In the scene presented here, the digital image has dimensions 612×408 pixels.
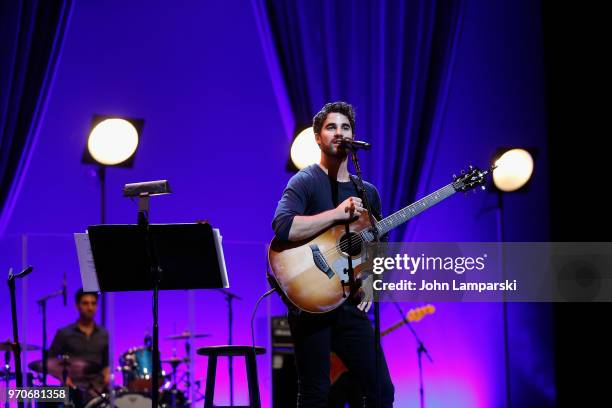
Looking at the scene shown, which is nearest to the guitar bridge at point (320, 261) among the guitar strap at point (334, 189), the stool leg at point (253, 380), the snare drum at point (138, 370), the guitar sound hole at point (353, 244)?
the guitar sound hole at point (353, 244)

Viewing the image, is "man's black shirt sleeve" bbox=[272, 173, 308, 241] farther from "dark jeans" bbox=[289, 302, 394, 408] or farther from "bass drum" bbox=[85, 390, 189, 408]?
"bass drum" bbox=[85, 390, 189, 408]

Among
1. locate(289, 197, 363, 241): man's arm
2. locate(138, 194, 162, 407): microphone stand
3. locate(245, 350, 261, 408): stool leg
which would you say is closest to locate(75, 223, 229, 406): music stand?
locate(138, 194, 162, 407): microphone stand

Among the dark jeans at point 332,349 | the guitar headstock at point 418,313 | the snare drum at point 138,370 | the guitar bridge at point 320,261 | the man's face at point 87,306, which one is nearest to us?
the dark jeans at point 332,349

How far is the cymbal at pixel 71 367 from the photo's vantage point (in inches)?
251

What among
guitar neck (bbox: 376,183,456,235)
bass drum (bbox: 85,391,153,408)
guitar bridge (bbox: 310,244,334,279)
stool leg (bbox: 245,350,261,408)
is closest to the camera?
guitar bridge (bbox: 310,244,334,279)

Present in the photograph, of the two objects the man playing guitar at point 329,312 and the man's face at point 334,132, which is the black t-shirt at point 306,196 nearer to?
the man playing guitar at point 329,312

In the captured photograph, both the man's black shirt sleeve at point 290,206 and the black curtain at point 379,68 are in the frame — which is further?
the black curtain at point 379,68

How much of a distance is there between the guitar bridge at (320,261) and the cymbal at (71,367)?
10.7 ft

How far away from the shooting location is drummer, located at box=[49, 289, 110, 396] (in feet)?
21.7

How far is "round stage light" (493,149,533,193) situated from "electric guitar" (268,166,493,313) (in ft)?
12.6

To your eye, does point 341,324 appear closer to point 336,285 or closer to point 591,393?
point 336,285

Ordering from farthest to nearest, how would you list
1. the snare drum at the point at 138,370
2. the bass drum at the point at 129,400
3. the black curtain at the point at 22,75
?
the snare drum at the point at 138,370
the bass drum at the point at 129,400
the black curtain at the point at 22,75

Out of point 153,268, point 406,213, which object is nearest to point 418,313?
point 406,213

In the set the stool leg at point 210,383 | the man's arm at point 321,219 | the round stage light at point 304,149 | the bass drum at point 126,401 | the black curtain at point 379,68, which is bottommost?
the bass drum at point 126,401
